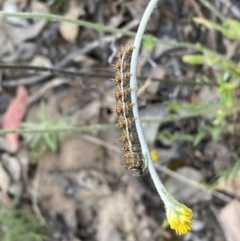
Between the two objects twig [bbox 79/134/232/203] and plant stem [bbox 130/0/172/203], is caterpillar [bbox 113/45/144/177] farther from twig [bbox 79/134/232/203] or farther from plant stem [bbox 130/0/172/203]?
twig [bbox 79/134/232/203]

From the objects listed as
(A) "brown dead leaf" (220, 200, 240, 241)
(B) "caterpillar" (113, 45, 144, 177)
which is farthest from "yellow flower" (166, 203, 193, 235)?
(A) "brown dead leaf" (220, 200, 240, 241)

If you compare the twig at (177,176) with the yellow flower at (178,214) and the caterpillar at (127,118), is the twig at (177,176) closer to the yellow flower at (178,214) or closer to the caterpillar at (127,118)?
the caterpillar at (127,118)

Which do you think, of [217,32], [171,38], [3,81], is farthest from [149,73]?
[3,81]

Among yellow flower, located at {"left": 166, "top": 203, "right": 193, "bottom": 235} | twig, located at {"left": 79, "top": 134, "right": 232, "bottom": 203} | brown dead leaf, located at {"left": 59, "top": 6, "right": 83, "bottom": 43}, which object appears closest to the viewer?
yellow flower, located at {"left": 166, "top": 203, "right": 193, "bottom": 235}

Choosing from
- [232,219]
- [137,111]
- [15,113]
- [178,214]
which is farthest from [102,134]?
[178,214]

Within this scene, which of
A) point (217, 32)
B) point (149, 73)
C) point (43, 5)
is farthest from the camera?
point (43, 5)

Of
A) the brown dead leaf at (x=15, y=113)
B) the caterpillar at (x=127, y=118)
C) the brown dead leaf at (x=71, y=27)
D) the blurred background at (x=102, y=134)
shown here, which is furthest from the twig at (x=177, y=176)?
the caterpillar at (x=127, y=118)

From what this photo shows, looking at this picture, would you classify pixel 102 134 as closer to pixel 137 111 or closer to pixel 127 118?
pixel 127 118

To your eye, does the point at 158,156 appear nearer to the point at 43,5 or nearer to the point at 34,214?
the point at 34,214

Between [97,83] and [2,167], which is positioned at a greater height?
[97,83]
